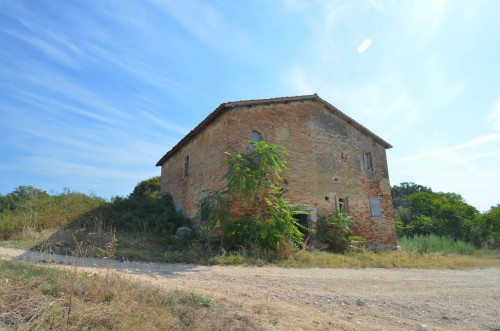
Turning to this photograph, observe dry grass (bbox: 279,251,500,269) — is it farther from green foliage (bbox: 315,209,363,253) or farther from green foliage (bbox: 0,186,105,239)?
green foliage (bbox: 0,186,105,239)

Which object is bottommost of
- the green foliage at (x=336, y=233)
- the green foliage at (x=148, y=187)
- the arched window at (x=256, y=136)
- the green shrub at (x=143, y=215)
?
the green foliage at (x=336, y=233)

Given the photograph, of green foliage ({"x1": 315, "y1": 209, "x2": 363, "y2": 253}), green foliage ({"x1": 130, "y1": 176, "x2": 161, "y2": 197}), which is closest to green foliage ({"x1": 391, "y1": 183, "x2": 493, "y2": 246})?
green foliage ({"x1": 315, "y1": 209, "x2": 363, "y2": 253})

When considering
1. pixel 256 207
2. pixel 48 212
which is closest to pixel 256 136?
pixel 256 207

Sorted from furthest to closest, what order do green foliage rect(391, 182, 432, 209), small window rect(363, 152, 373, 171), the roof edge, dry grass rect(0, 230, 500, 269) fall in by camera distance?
green foliage rect(391, 182, 432, 209) → small window rect(363, 152, 373, 171) → the roof edge → dry grass rect(0, 230, 500, 269)

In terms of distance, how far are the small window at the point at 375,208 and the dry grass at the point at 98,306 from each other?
1371cm

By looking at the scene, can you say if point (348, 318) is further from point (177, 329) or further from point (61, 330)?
point (61, 330)

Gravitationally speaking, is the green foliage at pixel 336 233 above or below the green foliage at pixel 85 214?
below

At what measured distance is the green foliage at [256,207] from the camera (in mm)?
10508

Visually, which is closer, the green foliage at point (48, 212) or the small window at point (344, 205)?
the green foliage at point (48, 212)

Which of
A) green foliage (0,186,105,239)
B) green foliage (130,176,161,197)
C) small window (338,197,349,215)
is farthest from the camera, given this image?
green foliage (130,176,161,197)

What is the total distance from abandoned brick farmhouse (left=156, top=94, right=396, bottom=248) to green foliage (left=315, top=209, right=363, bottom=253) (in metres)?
0.52

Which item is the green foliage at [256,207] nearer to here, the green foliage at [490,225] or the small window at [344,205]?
the small window at [344,205]

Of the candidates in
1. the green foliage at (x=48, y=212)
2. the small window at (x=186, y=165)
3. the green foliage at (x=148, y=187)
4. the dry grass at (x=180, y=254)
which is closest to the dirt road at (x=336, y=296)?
the dry grass at (x=180, y=254)

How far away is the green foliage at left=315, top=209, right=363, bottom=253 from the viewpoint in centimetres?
1356
